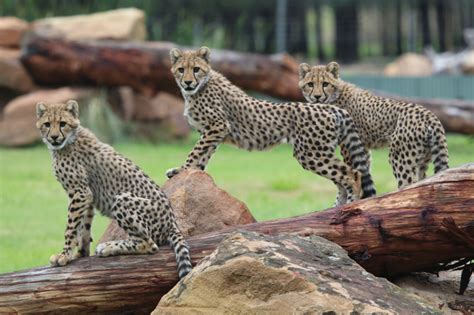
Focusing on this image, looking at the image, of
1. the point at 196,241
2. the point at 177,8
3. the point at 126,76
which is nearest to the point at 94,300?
the point at 196,241

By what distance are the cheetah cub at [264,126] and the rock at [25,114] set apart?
8313 millimetres

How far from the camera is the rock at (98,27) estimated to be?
16.5 metres

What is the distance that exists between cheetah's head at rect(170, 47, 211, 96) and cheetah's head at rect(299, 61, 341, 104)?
2.04ft

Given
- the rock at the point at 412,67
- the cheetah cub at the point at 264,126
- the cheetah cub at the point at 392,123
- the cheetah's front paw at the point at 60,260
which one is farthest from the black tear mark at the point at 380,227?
the rock at the point at 412,67

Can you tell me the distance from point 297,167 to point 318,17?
40.1 feet

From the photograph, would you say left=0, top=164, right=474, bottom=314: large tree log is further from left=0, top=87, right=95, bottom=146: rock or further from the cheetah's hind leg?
left=0, top=87, right=95, bottom=146: rock

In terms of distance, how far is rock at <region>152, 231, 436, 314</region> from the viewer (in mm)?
4746

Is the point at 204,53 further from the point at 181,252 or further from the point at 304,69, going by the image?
the point at 181,252

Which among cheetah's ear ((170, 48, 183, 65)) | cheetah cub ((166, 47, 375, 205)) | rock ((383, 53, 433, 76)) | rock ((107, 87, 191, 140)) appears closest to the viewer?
cheetah cub ((166, 47, 375, 205))

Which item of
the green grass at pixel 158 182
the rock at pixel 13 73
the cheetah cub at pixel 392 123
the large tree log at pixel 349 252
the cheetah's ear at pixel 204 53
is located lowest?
the green grass at pixel 158 182

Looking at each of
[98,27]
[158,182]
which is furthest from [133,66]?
[158,182]

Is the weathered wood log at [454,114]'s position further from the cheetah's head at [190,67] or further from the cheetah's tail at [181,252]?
the cheetah's tail at [181,252]

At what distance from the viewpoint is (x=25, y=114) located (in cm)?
1562

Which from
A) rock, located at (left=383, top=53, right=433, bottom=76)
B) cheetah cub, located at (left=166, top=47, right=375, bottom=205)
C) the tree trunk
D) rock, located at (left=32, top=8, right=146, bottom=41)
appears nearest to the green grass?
rock, located at (left=32, top=8, right=146, bottom=41)
